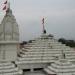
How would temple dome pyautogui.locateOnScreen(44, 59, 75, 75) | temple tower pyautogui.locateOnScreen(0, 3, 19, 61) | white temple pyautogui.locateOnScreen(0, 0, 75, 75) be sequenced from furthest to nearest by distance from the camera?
temple tower pyautogui.locateOnScreen(0, 3, 19, 61)
white temple pyautogui.locateOnScreen(0, 0, 75, 75)
temple dome pyautogui.locateOnScreen(44, 59, 75, 75)

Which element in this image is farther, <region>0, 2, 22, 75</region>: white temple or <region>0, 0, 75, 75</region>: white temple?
<region>0, 2, 22, 75</region>: white temple

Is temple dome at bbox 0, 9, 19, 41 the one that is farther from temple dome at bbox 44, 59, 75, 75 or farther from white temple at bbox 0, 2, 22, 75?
temple dome at bbox 44, 59, 75, 75

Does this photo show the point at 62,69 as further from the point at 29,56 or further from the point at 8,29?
the point at 8,29

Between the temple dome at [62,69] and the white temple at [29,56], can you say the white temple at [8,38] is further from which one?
the temple dome at [62,69]

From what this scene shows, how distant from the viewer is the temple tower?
67.3 feet

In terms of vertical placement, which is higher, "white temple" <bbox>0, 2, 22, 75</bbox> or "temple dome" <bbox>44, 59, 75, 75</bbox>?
"white temple" <bbox>0, 2, 22, 75</bbox>

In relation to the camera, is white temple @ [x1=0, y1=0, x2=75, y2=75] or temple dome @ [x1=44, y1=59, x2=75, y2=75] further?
white temple @ [x1=0, y1=0, x2=75, y2=75]

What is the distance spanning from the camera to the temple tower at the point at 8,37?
20.5 metres

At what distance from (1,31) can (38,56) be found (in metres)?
4.95

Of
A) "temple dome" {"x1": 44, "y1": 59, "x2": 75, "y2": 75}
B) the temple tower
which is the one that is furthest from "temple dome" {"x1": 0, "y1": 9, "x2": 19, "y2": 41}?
"temple dome" {"x1": 44, "y1": 59, "x2": 75, "y2": 75}

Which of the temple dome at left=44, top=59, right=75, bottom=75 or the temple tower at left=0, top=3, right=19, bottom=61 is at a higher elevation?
the temple tower at left=0, top=3, right=19, bottom=61

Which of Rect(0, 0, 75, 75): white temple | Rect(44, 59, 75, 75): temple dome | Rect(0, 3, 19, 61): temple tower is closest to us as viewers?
Rect(44, 59, 75, 75): temple dome

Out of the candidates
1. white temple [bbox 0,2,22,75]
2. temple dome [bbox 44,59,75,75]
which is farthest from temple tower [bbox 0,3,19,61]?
temple dome [bbox 44,59,75,75]

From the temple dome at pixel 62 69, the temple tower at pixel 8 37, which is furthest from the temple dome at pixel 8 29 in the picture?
the temple dome at pixel 62 69
